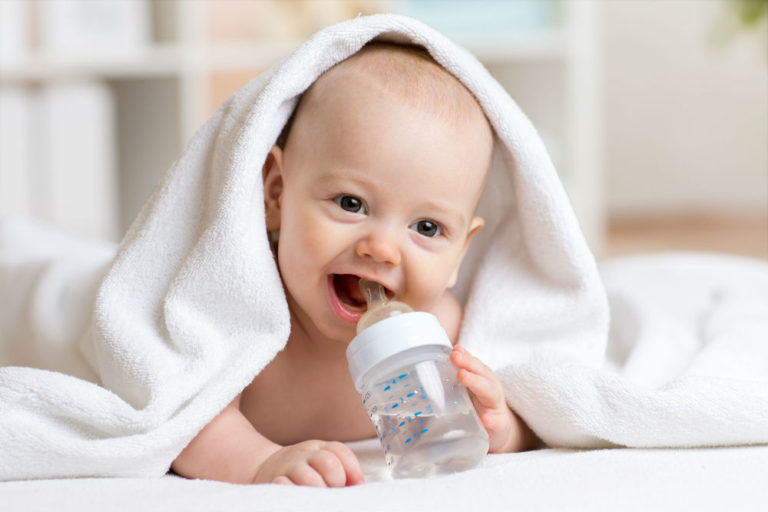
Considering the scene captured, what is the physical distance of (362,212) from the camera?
0.86 meters

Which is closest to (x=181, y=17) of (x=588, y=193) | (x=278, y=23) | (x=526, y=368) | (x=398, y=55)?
(x=278, y=23)

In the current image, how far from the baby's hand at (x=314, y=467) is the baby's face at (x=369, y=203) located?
14 centimetres

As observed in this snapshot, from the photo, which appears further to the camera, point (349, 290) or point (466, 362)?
point (349, 290)

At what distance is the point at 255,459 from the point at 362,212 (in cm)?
23

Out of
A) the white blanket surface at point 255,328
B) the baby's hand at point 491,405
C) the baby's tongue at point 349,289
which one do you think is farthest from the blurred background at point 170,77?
the baby's hand at point 491,405

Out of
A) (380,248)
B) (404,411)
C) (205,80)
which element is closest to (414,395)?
(404,411)

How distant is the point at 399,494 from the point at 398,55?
17.5 inches

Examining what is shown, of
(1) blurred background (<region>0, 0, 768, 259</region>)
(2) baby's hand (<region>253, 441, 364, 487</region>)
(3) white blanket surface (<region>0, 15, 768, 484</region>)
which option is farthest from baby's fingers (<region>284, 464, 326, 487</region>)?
(1) blurred background (<region>0, 0, 768, 259</region>)

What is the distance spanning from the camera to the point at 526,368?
890mm

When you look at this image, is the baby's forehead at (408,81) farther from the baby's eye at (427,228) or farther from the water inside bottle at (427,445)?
the water inside bottle at (427,445)

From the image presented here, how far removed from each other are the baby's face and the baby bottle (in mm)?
82

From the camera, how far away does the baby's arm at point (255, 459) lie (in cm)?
74

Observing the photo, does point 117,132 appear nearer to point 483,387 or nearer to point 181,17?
point 181,17

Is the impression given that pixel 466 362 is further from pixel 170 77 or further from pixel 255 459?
pixel 170 77
